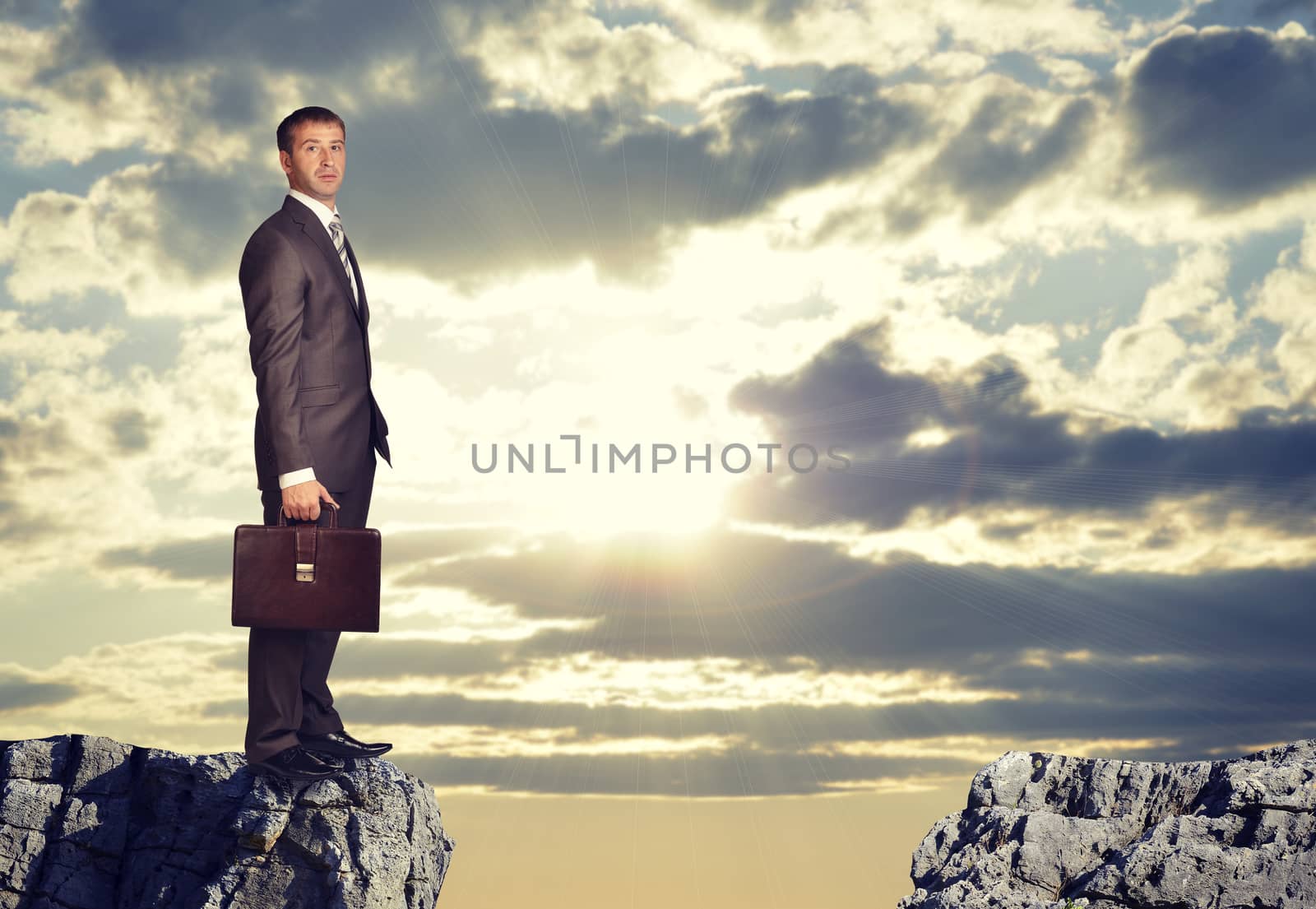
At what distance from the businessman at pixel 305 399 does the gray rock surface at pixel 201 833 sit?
393 mm

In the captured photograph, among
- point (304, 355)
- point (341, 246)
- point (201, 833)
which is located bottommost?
point (201, 833)

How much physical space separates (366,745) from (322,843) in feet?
2.52

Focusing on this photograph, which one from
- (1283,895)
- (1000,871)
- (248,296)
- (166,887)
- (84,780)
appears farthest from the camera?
(84,780)

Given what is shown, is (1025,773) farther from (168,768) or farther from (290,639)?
(168,768)

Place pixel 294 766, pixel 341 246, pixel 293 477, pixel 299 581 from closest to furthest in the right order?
pixel 299 581 → pixel 293 477 → pixel 294 766 → pixel 341 246

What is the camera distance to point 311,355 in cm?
879

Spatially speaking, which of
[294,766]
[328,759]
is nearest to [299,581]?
[294,766]

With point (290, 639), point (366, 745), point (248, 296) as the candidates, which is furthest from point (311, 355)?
point (366, 745)

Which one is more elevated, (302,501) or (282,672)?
(302,501)

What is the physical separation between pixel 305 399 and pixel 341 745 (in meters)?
2.64

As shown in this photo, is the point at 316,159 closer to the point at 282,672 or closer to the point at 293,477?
the point at 293,477

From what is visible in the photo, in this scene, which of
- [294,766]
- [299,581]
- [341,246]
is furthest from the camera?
[341,246]

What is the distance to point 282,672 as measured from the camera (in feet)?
28.8

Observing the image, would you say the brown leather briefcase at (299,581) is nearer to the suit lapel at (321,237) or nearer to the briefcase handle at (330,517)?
the briefcase handle at (330,517)
